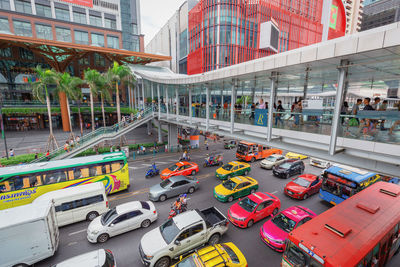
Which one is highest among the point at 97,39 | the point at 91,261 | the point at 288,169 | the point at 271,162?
the point at 97,39

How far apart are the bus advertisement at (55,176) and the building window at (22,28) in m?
43.4

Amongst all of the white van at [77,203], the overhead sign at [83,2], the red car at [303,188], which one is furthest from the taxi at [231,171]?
the overhead sign at [83,2]

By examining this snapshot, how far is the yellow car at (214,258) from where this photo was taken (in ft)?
19.5

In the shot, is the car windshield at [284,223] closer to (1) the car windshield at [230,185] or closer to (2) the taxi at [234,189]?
(2) the taxi at [234,189]

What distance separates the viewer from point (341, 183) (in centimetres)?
1087

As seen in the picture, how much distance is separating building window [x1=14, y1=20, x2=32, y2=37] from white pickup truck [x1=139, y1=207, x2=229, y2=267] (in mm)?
52333

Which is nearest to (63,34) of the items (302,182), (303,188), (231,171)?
(231,171)

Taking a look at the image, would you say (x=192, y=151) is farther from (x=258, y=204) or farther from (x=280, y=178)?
(x=258, y=204)

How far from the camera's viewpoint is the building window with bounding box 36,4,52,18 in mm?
38562

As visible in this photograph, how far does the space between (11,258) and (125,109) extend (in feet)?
116

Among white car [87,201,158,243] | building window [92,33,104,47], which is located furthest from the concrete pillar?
building window [92,33,104,47]

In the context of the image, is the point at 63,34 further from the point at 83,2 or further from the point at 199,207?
the point at 199,207

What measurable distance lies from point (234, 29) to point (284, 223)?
4438cm

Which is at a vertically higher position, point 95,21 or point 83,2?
point 83,2
